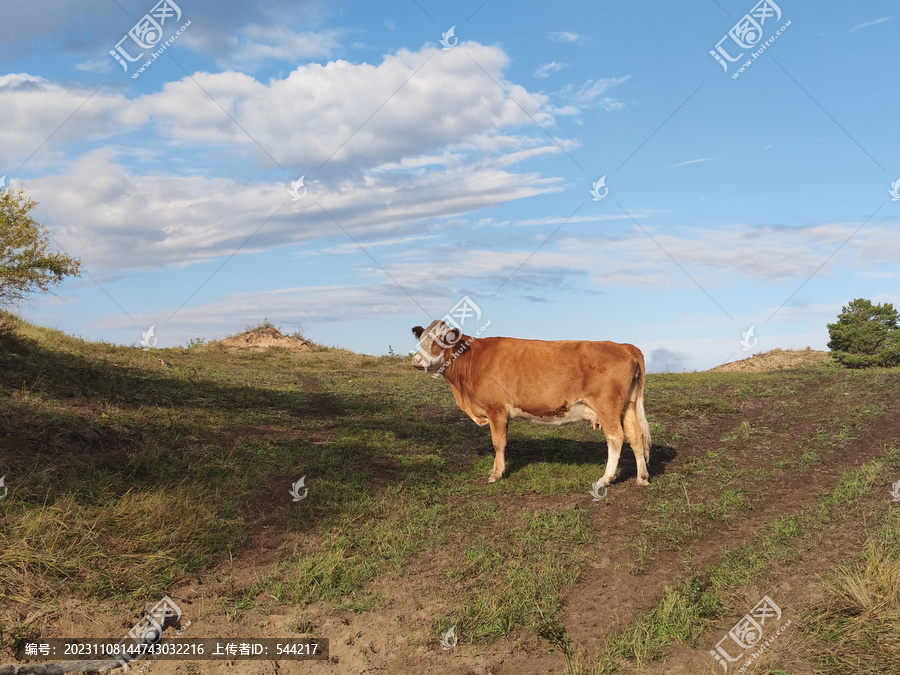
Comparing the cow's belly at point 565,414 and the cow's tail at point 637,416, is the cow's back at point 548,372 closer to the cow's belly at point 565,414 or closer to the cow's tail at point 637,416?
the cow's belly at point 565,414

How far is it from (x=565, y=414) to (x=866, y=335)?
943 inches

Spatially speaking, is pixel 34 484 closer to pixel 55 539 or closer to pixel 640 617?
pixel 55 539

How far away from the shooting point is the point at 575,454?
42.3 ft

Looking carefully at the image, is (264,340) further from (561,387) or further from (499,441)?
(561,387)

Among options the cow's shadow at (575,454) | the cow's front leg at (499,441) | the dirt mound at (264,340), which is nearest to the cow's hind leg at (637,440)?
the cow's shadow at (575,454)

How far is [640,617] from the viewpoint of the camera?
20.5 feet

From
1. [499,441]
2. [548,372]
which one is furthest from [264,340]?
[548,372]

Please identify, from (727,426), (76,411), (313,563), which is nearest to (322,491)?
(313,563)

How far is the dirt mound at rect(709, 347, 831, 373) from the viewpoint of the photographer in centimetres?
3091

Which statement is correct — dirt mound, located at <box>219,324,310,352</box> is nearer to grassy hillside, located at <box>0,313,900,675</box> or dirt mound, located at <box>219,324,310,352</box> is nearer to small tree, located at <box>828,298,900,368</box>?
grassy hillside, located at <box>0,313,900,675</box>

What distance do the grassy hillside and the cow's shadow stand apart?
0.08 m

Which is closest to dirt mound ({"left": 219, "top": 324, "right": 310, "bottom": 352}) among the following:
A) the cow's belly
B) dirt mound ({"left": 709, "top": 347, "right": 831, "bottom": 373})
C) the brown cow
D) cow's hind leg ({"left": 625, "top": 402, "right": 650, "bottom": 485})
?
dirt mound ({"left": 709, "top": 347, "right": 831, "bottom": 373})

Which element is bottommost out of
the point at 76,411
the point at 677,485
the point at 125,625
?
the point at 125,625

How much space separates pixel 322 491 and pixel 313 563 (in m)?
2.61
